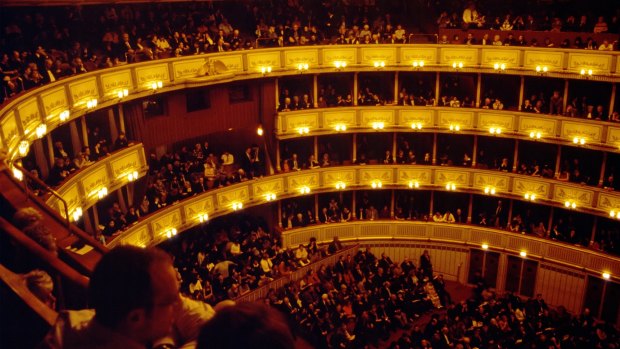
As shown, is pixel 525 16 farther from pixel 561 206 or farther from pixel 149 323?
pixel 149 323

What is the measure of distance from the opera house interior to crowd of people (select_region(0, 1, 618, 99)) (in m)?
0.10

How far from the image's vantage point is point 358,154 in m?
30.4

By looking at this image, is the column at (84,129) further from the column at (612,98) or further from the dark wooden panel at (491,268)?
the column at (612,98)

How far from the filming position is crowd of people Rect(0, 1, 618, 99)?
19.1 metres

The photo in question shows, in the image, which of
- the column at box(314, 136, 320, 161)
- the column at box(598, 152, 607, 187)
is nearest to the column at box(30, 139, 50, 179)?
the column at box(314, 136, 320, 161)

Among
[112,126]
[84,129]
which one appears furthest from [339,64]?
[84,129]

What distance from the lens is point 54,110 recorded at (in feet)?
59.6

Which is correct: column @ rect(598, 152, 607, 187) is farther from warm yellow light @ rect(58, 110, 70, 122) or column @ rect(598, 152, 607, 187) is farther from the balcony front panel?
warm yellow light @ rect(58, 110, 70, 122)

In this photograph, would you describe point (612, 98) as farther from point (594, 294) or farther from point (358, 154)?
point (358, 154)

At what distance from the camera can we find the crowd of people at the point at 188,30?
62.5ft

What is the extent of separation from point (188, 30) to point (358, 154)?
10269 mm

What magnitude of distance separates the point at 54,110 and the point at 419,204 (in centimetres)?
1876

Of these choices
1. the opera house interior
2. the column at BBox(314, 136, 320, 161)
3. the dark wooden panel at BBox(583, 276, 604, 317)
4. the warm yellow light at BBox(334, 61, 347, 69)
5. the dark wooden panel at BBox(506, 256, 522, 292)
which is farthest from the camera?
the column at BBox(314, 136, 320, 161)

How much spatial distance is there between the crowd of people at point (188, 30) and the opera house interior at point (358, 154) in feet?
0.33
